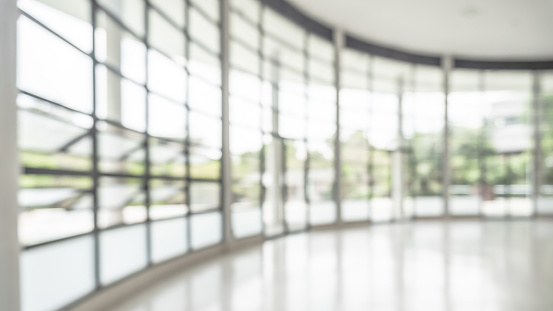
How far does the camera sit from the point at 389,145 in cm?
1409

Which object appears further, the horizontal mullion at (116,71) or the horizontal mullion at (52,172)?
the horizontal mullion at (116,71)

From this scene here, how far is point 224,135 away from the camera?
8188 millimetres

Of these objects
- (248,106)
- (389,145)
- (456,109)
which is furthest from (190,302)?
(456,109)

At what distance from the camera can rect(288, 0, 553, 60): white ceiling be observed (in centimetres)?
991

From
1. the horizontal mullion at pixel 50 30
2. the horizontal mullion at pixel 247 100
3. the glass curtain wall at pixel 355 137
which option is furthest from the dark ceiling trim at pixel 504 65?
the horizontal mullion at pixel 50 30

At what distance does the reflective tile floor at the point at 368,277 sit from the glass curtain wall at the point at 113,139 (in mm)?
713

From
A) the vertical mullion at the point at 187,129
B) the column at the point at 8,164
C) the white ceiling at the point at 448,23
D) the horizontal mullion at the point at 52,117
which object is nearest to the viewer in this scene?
the column at the point at 8,164

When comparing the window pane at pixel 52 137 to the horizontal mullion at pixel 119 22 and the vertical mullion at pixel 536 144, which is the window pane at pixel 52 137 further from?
the vertical mullion at pixel 536 144

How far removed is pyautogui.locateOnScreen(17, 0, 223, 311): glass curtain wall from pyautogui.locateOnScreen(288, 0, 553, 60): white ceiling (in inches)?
148

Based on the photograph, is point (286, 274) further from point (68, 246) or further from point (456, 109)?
point (456, 109)

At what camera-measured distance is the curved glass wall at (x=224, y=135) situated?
413cm

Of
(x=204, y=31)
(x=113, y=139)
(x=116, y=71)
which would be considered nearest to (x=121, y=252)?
(x=113, y=139)

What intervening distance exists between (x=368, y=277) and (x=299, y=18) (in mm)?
6363

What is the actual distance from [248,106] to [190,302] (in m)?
4.85
